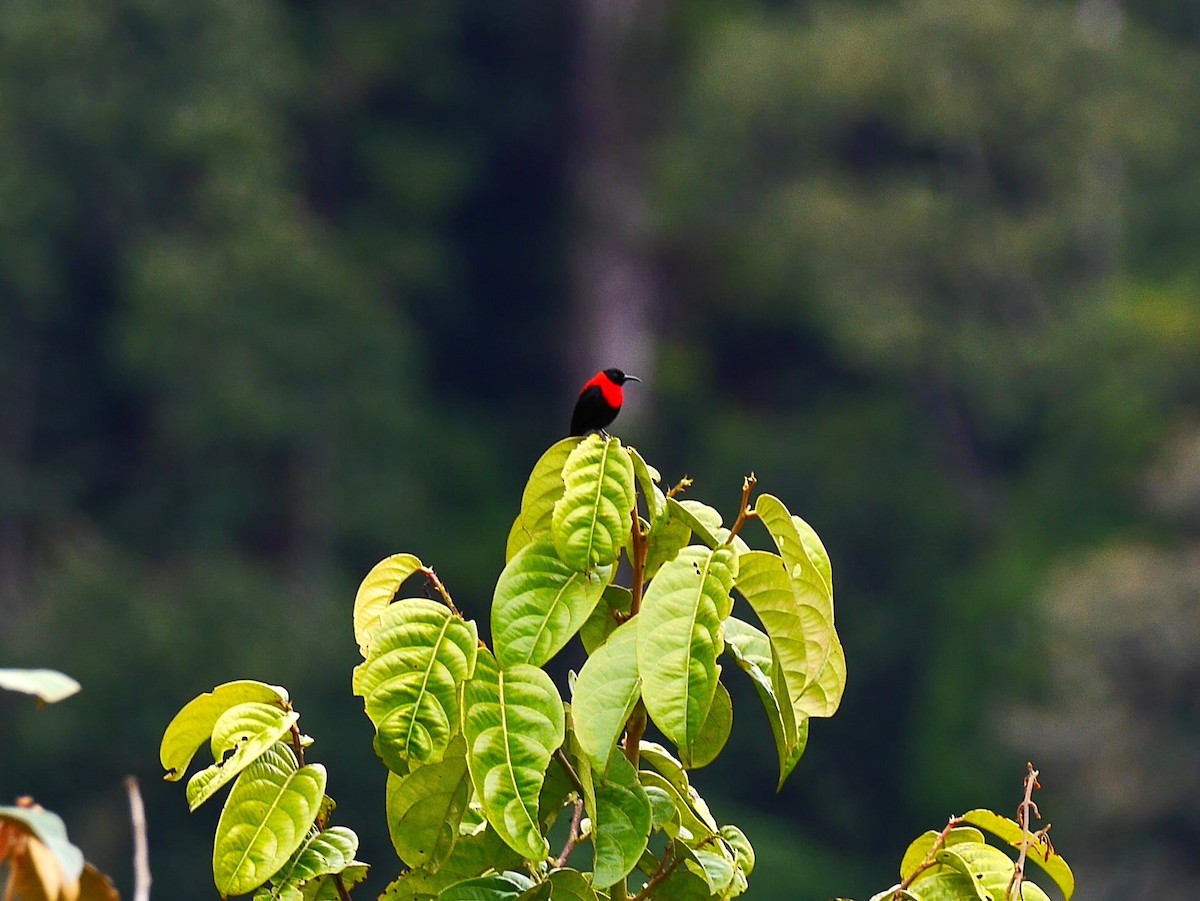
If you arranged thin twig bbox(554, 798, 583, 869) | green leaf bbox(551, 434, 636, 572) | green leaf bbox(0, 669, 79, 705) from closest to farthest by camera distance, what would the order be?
green leaf bbox(0, 669, 79, 705), green leaf bbox(551, 434, 636, 572), thin twig bbox(554, 798, 583, 869)

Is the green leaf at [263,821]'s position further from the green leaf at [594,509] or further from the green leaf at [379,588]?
the green leaf at [594,509]

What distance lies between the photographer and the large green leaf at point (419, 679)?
70.3 inches

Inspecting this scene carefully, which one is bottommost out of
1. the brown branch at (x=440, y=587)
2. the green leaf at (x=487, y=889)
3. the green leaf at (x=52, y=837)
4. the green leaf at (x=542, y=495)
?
the green leaf at (x=52, y=837)

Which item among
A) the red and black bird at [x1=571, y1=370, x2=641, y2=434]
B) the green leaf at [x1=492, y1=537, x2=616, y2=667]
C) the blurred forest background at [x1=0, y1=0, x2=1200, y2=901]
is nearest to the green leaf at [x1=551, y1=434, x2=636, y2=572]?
the green leaf at [x1=492, y1=537, x2=616, y2=667]

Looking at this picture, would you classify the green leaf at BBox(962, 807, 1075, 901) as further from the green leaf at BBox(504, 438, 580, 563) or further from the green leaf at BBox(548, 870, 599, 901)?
the green leaf at BBox(504, 438, 580, 563)

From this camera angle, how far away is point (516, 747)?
1.75m

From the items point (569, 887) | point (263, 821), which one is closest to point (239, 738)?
point (263, 821)

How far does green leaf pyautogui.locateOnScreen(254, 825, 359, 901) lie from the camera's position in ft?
6.05

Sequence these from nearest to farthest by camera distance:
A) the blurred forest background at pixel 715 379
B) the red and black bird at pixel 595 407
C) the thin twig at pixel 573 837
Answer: the thin twig at pixel 573 837 < the red and black bird at pixel 595 407 < the blurred forest background at pixel 715 379

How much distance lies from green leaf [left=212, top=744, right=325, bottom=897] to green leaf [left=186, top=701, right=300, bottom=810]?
0.02m

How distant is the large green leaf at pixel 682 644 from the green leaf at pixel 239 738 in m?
0.30

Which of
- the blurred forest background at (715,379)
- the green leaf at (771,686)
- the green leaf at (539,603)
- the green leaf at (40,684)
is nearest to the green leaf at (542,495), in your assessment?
the green leaf at (539,603)

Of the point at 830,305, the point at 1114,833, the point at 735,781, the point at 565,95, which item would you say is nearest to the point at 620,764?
the point at 1114,833

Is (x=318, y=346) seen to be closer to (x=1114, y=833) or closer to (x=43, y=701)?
(x=1114, y=833)
